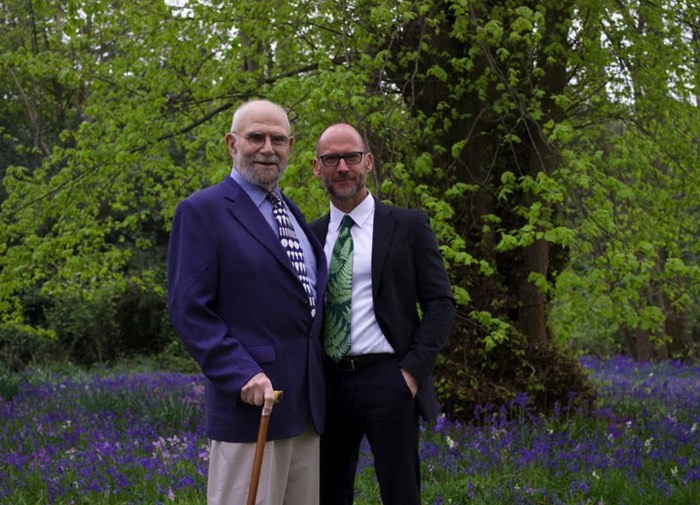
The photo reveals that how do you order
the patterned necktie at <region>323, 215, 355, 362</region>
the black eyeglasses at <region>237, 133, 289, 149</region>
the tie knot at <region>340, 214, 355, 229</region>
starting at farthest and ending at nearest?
the tie knot at <region>340, 214, 355, 229</region>
the patterned necktie at <region>323, 215, 355, 362</region>
the black eyeglasses at <region>237, 133, 289, 149</region>

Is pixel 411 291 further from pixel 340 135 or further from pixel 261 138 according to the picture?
pixel 261 138

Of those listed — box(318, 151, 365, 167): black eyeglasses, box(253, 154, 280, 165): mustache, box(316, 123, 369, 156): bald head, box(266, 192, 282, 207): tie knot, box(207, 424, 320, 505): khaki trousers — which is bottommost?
box(207, 424, 320, 505): khaki trousers

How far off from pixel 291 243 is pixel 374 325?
1.61 ft

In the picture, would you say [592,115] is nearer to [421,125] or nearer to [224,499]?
[421,125]

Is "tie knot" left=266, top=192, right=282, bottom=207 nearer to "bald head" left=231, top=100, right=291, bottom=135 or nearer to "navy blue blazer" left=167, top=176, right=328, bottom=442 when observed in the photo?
"navy blue blazer" left=167, top=176, right=328, bottom=442

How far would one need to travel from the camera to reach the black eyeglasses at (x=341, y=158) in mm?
3400

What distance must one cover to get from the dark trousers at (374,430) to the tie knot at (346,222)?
0.56 metres

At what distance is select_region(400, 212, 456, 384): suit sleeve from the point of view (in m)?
3.39

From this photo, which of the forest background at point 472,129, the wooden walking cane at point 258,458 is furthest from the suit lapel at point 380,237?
the forest background at point 472,129

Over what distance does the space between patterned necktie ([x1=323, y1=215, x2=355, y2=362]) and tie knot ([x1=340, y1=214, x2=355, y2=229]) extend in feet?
0.31

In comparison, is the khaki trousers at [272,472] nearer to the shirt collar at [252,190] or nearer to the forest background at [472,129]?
the shirt collar at [252,190]

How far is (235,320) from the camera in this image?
298 centimetres

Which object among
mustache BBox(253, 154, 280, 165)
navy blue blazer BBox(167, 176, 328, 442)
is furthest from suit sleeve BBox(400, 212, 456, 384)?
mustache BBox(253, 154, 280, 165)

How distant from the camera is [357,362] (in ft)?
11.0
